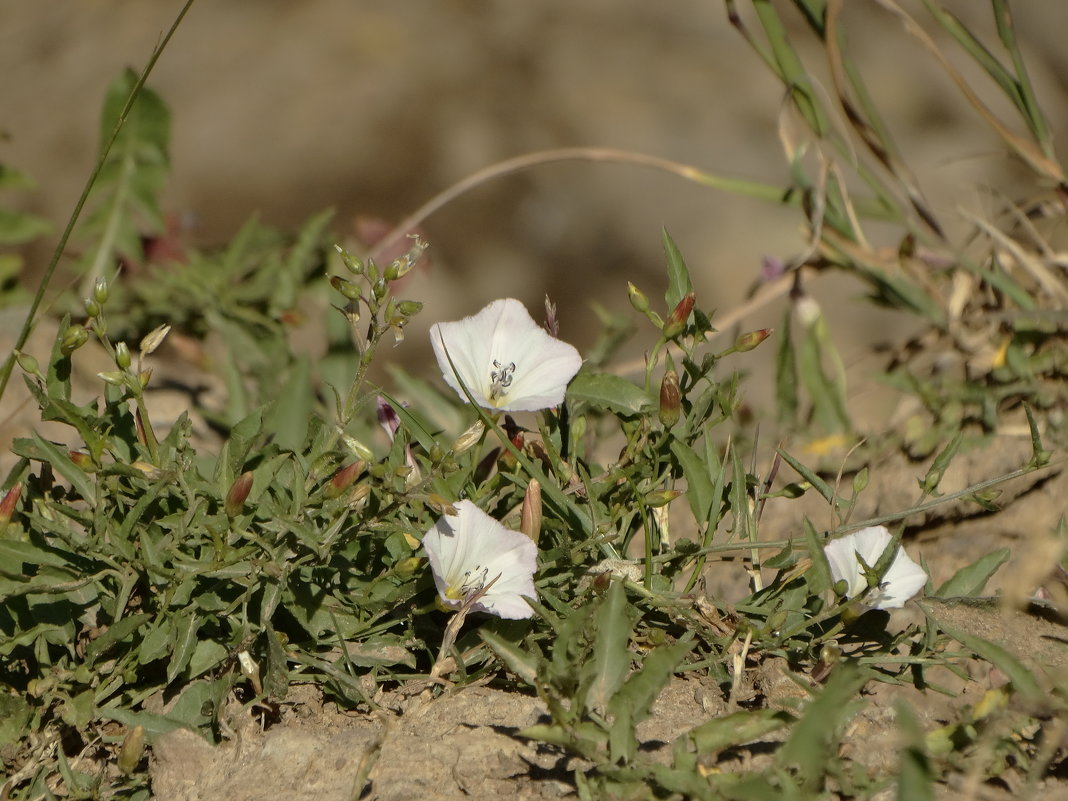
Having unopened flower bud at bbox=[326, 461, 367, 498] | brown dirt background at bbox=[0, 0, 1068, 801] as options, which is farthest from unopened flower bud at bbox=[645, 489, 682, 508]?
brown dirt background at bbox=[0, 0, 1068, 801]

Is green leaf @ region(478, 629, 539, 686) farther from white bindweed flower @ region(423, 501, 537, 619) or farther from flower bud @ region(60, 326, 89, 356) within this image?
flower bud @ region(60, 326, 89, 356)

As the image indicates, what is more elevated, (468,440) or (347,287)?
(347,287)

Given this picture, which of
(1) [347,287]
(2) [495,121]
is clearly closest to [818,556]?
(1) [347,287]

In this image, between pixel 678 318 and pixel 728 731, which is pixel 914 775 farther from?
pixel 678 318

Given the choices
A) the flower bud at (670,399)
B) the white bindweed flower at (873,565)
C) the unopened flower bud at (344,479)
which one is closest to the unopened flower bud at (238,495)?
the unopened flower bud at (344,479)

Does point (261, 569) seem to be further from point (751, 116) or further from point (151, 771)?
point (751, 116)

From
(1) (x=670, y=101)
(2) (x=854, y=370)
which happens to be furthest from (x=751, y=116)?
(2) (x=854, y=370)
